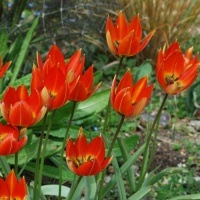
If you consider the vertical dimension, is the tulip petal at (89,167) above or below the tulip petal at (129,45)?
below

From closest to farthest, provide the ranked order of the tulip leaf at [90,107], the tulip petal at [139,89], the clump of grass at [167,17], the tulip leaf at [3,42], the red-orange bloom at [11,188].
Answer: the red-orange bloom at [11,188]
the tulip petal at [139,89]
the tulip leaf at [90,107]
the tulip leaf at [3,42]
the clump of grass at [167,17]

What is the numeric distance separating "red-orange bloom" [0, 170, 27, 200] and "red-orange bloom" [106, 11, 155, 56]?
0.61 meters

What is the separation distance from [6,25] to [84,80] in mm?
2668

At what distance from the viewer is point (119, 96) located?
181cm

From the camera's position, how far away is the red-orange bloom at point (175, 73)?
1955mm

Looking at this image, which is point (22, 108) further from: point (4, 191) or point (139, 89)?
point (139, 89)

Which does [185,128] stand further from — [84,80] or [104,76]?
[84,80]

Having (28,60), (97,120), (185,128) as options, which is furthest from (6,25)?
(185,128)

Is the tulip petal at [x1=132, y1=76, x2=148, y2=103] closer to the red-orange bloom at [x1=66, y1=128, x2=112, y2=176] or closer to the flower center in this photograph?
the flower center

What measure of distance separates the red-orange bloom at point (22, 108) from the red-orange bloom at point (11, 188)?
153mm

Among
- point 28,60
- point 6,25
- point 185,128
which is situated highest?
point 6,25

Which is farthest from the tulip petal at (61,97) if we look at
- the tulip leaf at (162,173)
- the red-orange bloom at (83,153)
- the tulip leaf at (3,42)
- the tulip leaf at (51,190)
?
the tulip leaf at (3,42)

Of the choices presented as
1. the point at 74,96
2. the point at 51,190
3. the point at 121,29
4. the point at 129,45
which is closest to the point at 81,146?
the point at 74,96

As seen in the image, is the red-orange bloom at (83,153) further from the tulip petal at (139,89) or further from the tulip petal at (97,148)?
the tulip petal at (139,89)
